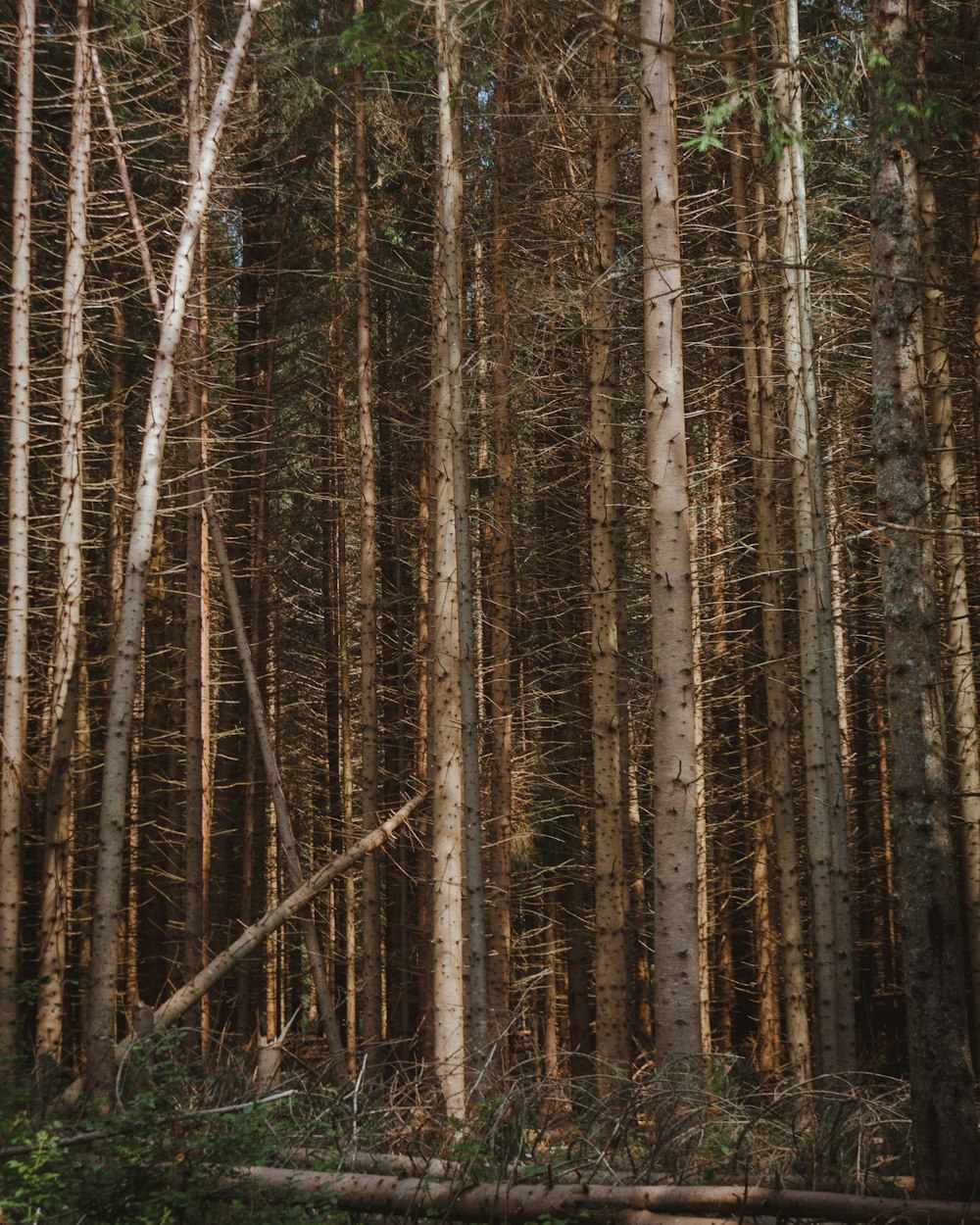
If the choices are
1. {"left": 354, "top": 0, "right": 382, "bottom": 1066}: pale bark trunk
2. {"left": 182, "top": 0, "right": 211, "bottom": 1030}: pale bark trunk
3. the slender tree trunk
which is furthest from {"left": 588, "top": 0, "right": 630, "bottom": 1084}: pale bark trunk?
{"left": 182, "top": 0, "right": 211, "bottom": 1030}: pale bark trunk

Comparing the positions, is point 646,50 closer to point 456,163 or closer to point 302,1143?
point 456,163

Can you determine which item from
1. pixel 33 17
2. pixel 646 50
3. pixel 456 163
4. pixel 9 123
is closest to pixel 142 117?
pixel 9 123

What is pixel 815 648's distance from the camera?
424 inches

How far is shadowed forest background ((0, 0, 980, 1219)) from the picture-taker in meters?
6.88

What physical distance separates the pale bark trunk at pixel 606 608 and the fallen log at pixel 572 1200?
4.97 meters

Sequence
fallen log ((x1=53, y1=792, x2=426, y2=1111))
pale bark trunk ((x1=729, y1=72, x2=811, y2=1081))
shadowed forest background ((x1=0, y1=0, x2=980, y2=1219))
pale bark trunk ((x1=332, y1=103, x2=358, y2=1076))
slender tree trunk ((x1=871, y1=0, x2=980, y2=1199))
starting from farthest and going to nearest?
pale bark trunk ((x1=332, y1=103, x2=358, y2=1076)), pale bark trunk ((x1=729, y1=72, x2=811, y2=1081)), fallen log ((x1=53, y1=792, x2=426, y2=1111)), shadowed forest background ((x1=0, y1=0, x2=980, y2=1219)), slender tree trunk ((x1=871, y1=0, x2=980, y2=1199))

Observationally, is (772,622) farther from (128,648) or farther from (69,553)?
(69,553)

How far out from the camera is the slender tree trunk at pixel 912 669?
16.7ft

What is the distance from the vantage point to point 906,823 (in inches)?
215

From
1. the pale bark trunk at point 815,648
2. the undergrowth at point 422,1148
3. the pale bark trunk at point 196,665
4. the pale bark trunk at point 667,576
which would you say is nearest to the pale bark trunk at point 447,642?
the pale bark trunk at point 667,576

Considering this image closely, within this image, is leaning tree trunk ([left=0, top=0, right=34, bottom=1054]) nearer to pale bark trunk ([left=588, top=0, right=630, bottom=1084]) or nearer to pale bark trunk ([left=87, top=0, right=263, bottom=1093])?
pale bark trunk ([left=87, top=0, right=263, bottom=1093])

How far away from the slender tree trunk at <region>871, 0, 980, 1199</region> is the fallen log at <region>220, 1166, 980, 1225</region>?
508mm

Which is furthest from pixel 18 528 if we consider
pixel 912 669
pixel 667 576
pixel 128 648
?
pixel 912 669

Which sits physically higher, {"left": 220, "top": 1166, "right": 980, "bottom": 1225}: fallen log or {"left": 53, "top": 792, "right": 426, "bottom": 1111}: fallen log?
{"left": 53, "top": 792, "right": 426, "bottom": 1111}: fallen log
